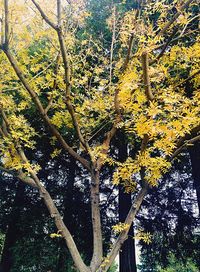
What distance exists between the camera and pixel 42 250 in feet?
26.5

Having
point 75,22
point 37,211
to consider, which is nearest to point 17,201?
point 37,211

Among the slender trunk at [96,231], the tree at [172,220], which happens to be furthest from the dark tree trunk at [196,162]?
the slender trunk at [96,231]

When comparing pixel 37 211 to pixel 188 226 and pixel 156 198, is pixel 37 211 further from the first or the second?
pixel 188 226

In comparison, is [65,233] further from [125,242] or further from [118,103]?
[125,242]

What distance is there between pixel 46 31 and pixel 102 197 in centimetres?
614

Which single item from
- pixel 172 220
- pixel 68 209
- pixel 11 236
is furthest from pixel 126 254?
pixel 11 236

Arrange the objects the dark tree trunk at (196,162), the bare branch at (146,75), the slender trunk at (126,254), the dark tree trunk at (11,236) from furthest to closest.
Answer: the dark tree trunk at (11,236), the dark tree trunk at (196,162), the slender trunk at (126,254), the bare branch at (146,75)

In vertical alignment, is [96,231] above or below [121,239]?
above

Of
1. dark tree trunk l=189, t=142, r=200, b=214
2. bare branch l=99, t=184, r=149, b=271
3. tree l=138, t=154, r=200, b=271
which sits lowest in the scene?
bare branch l=99, t=184, r=149, b=271

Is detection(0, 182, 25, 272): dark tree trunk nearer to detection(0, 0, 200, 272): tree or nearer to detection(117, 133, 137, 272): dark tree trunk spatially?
detection(117, 133, 137, 272): dark tree trunk

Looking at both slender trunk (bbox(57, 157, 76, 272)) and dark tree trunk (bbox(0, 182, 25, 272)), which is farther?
dark tree trunk (bbox(0, 182, 25, 272))

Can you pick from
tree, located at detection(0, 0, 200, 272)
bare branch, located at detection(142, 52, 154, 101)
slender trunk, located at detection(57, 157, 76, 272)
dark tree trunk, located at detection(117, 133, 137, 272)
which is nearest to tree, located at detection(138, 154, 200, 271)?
dark tree trunk, located at detection(117, 133, 137, 272)

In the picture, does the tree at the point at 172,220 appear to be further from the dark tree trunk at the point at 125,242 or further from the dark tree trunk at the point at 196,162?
the dark tree trunk at the point at 125,242

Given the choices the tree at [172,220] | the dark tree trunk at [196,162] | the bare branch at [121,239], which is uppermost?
the dark tree trunk at [196,162]
